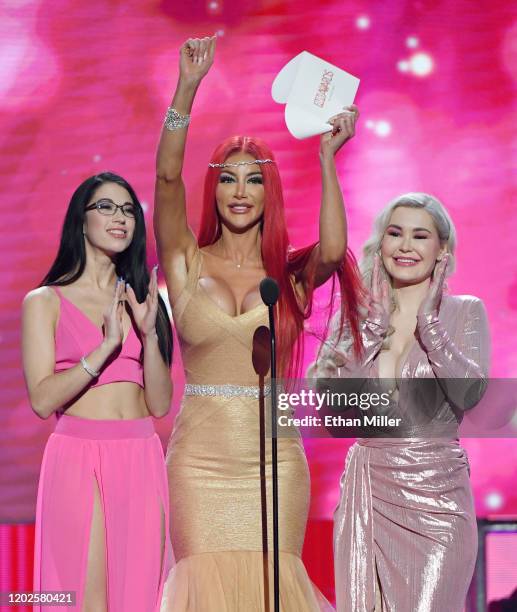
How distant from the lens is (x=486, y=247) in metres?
4.63

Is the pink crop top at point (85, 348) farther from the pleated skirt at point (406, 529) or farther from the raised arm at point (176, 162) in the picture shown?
the pleated skirt at point (406, 529)

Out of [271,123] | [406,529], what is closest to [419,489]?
[406,529]

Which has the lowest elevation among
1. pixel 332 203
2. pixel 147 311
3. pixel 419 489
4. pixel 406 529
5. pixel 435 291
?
pixel 406 529

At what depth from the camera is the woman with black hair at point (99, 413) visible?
3.71 m

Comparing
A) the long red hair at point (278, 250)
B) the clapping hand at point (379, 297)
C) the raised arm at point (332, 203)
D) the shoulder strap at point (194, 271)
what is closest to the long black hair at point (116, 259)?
the shoulder strap at point (194, 271)

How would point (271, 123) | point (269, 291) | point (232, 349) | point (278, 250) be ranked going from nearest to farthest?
point (269, 291) < point (232, 349) < point (278, 250) < point (271, 123)

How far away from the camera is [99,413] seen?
3793 mm

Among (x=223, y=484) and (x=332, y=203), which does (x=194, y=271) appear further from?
(x=223, y=484)

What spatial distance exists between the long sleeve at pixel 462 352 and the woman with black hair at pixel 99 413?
0.92m

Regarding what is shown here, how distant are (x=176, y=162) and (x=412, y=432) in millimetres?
1227

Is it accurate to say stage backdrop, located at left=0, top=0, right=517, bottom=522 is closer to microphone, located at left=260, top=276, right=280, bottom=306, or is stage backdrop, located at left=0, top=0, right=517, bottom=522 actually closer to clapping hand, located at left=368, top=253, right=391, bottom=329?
clapping hand, located at left=368, top=253, right=391, bottom=329

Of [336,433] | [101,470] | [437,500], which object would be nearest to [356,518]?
[437,500]

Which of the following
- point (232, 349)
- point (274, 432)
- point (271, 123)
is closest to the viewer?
point (274, 432)

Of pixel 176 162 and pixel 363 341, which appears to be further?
pixel 363 341
